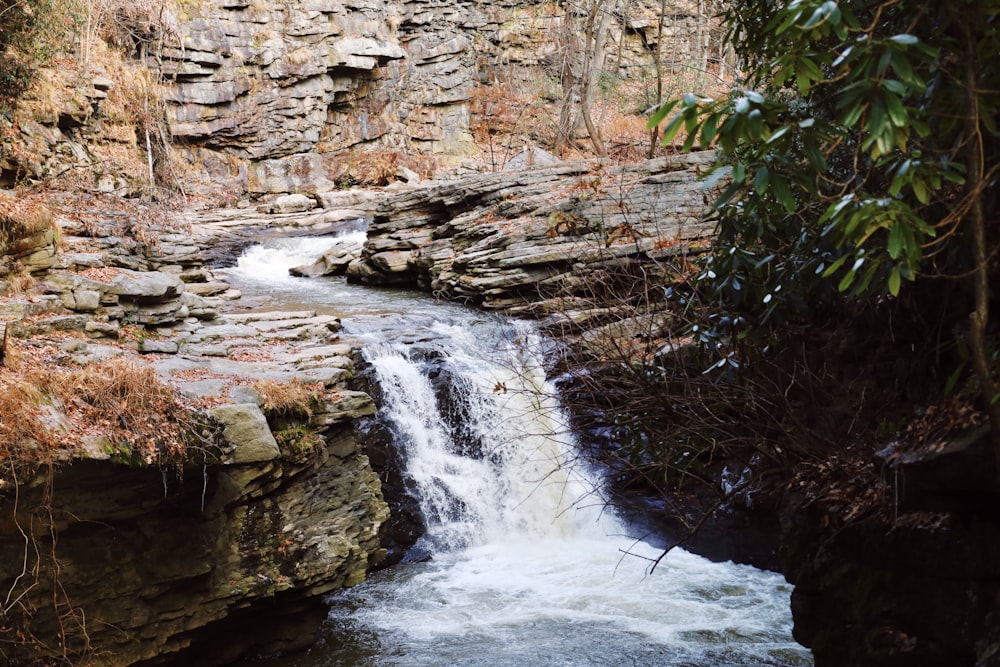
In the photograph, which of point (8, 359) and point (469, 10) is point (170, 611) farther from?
point (469, 10)

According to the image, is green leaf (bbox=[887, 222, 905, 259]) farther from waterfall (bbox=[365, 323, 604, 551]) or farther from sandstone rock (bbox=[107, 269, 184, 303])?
sandstone rock (bbox=[107, 269, 184, 303])

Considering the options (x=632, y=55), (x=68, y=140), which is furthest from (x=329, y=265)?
(x=632, y=55)

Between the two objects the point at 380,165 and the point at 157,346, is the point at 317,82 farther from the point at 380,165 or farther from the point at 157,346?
the point at 157,346

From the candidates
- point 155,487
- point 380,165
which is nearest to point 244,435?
point 155,487

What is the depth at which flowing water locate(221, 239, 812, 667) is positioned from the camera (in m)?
6.81

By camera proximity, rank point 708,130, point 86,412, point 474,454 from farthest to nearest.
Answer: point 474,454 < point 86,412 < point 708,130

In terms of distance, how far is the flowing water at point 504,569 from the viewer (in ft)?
22.3

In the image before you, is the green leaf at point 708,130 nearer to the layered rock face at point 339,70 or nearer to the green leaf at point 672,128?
the green leaf at point 672,128

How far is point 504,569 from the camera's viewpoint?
864cm

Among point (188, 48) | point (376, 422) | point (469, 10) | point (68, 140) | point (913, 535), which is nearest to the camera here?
point (913, 535)

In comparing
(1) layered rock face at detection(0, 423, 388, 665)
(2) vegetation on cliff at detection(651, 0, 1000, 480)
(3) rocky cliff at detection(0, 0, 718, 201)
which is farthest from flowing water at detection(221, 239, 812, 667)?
(3) rocky cliff at detection(0, 0, 718, 201)

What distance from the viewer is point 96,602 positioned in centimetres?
573

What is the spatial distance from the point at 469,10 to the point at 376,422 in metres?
22.0

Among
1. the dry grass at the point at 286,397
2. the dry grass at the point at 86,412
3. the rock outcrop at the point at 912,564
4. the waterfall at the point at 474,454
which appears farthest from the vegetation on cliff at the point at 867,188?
the waterfall at the point at 474,454
